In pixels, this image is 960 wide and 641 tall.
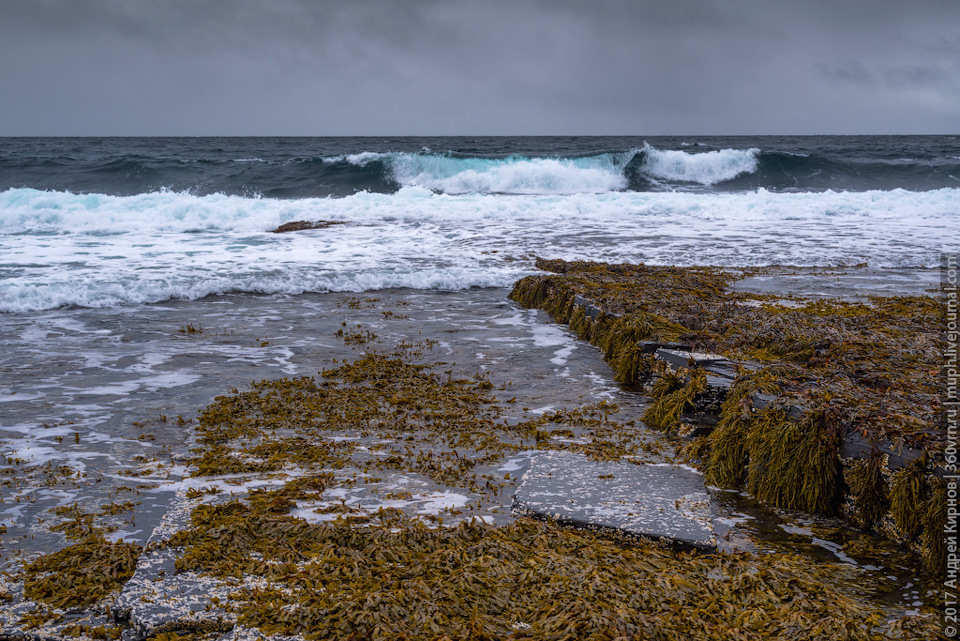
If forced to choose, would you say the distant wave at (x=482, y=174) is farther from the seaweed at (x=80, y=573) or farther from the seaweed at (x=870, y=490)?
the seaweed at (x=870, y=490)

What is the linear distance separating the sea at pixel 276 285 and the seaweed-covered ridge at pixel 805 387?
47cm

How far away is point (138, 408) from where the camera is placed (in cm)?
517

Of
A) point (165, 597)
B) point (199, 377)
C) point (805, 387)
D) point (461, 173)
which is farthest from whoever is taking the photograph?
point (461, 173)

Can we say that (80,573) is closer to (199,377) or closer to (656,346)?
(199,377)

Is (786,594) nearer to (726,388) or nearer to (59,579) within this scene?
(726,388)

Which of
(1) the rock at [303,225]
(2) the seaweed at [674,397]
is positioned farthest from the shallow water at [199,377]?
(1) the rock at [303,225]

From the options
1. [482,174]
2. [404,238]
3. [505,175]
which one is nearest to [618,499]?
[404,238]

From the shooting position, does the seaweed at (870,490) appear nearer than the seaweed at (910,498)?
No

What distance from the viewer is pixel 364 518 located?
10.7 ft

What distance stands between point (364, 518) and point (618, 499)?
1.20m

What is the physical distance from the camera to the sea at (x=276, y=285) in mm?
4520

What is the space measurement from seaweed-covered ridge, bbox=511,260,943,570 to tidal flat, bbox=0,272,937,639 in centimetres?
15

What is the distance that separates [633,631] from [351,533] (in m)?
1.31

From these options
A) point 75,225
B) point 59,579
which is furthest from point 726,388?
point 75,225
